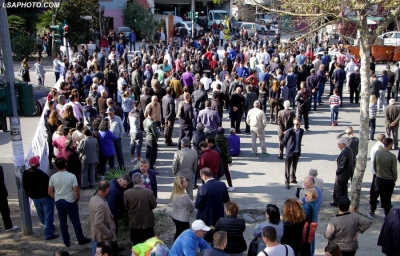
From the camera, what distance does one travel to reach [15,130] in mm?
9352

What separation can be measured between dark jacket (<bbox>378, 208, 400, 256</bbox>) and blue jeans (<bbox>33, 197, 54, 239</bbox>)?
568cm

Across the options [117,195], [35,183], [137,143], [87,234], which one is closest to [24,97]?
[35,183]

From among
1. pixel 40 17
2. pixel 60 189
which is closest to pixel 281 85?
pixel 60 189

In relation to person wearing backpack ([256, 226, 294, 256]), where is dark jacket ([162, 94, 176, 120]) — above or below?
above

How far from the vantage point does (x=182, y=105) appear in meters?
14.3

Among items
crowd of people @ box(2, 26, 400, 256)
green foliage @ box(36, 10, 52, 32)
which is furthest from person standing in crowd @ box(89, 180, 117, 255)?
green foliage @ box(36, 10, 52, 32)

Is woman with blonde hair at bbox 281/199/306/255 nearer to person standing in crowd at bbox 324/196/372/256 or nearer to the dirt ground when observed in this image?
person standing in crowd at bbox 324/196/372/256

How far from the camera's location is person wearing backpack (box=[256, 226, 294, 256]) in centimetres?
634

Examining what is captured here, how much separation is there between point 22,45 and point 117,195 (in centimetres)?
2596

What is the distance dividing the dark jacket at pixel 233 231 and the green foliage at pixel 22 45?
1088 inches

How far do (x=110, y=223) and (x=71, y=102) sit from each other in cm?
668

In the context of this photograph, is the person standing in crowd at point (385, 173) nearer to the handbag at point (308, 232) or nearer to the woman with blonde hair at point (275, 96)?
the handbag at point (308, 232)

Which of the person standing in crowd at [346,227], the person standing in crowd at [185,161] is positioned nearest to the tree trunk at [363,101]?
the person standing in crowd at [346,227]

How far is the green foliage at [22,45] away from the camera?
104 ft
